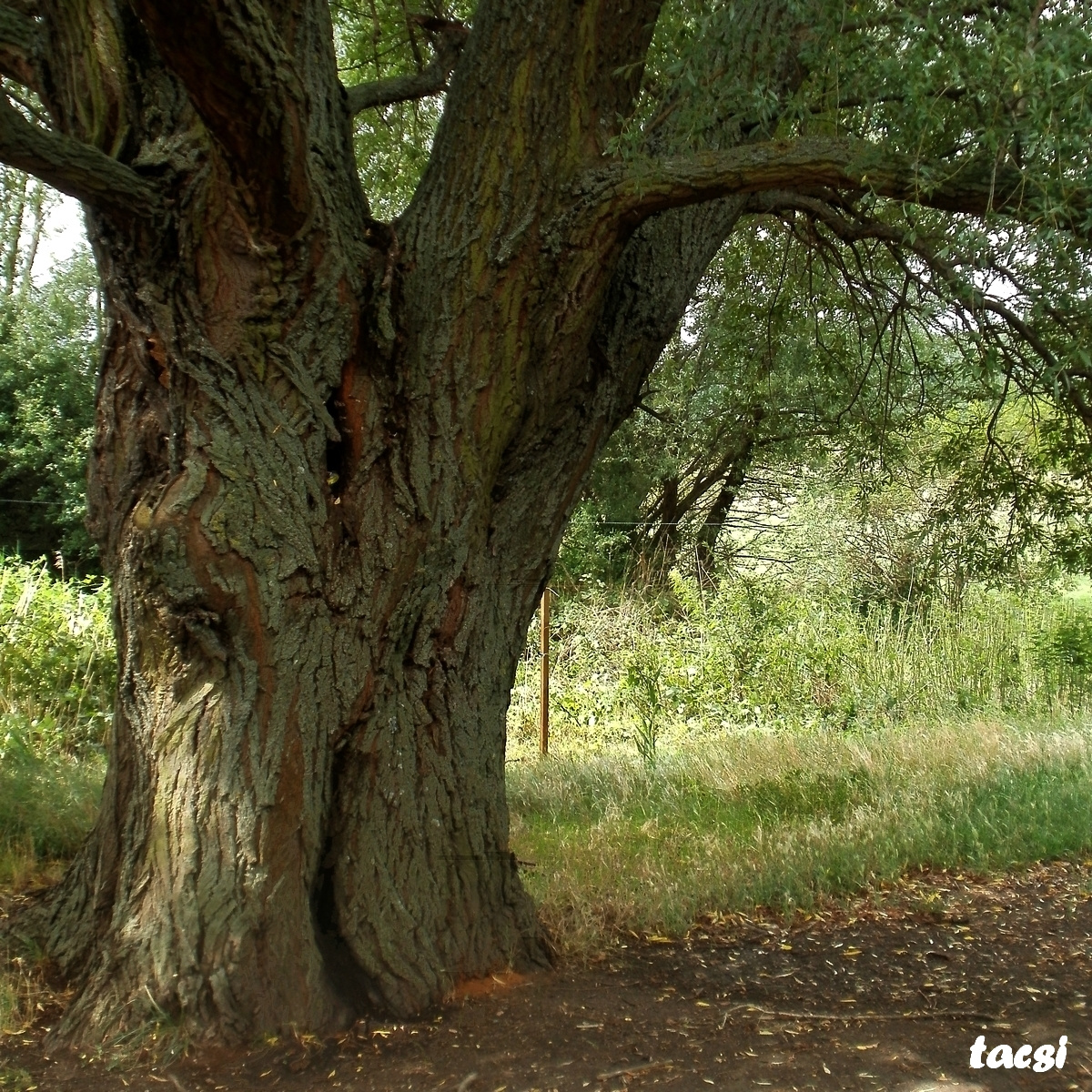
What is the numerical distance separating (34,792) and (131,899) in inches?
93.0

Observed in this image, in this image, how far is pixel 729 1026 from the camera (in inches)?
148

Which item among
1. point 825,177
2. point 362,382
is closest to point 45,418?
point 362,382

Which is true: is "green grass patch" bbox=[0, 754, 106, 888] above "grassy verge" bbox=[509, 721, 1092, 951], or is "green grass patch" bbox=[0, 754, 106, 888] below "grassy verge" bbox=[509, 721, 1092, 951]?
above

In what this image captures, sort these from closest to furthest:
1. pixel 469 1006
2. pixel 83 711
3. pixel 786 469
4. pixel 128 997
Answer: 1. pixel 128 997
2. pixel 469 1006
3. pixel 83 711
4. pixel 786 469

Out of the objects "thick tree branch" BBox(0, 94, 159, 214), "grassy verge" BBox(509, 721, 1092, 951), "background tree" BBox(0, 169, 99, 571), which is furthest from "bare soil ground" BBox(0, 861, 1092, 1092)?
"background tree" BBox(0, 169, 99, 571)

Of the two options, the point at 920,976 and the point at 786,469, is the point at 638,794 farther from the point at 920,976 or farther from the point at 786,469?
the point at 786,469

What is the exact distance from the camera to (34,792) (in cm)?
562

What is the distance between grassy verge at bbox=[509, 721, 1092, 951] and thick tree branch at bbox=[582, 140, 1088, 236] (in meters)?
2.97

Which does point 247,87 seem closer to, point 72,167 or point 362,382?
point 72,167

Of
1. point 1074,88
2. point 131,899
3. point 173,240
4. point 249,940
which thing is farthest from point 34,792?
point 1074,88

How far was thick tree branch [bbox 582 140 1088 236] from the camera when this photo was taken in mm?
3479

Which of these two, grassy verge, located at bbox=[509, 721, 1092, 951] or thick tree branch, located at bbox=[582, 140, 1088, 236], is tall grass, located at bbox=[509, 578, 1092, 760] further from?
thick tree branch, located at bbox=[582, 140, 1088, 236]

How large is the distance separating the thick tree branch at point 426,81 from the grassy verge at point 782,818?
3830mm

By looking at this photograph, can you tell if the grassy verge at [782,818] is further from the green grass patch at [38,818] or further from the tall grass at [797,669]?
the green grass patch at [38,818]
